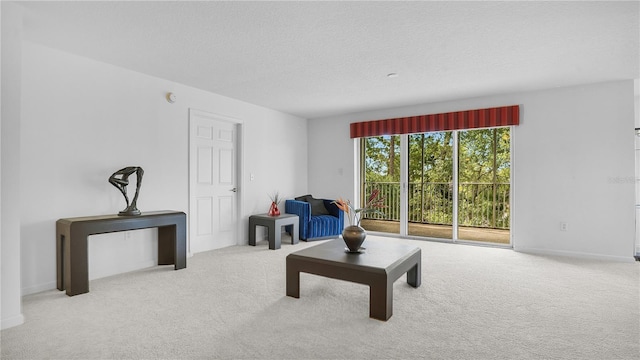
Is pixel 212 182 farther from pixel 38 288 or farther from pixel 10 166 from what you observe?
pixel 10 166

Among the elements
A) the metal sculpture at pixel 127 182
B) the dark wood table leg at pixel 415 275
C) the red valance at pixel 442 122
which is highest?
the red valance at pixel 442 122

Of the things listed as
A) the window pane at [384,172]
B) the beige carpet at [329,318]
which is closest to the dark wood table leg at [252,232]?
the beige carpet at [329,318]

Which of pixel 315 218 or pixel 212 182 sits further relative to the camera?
pixel 315 218

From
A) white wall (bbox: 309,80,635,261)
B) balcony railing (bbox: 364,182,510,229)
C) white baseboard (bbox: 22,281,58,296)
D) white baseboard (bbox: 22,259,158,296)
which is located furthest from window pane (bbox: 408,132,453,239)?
white baseboard (bbox: 22,281,58,296)

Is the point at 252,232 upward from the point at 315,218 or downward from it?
downward

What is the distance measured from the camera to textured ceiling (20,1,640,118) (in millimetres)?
2396

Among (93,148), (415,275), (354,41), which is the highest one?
(354,41)

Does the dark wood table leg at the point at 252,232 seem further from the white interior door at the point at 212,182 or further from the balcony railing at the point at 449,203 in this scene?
the balcony railing at the point at 449,203

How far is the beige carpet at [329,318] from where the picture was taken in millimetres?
1990

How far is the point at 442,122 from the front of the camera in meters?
5.20

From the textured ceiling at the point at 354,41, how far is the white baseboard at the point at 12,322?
2.27 m

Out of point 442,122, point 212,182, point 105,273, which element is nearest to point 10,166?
point 105,273

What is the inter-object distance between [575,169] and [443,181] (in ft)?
6.62

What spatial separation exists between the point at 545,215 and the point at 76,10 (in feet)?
18.8
